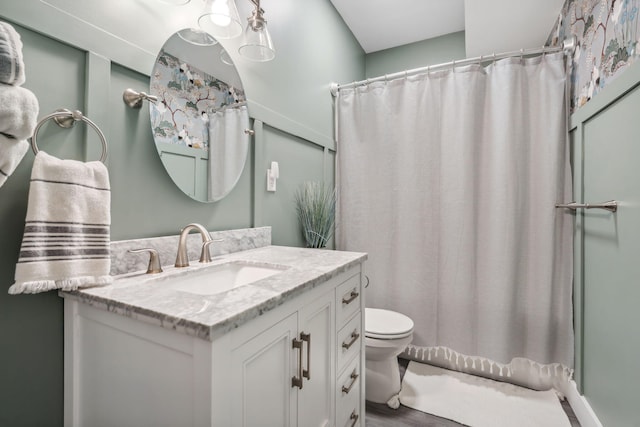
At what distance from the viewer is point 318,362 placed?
0.94m

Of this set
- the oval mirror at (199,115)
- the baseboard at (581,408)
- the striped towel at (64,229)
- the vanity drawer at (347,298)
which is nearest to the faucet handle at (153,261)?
the striped towel at (64,229)

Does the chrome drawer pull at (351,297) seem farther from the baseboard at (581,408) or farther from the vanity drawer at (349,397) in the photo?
the baseboard at (581,408)

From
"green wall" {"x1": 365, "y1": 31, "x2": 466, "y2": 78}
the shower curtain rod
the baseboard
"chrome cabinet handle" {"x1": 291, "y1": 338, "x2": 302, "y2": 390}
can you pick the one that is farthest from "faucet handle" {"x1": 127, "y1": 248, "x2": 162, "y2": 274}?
"green wall" {"x1": 365, "y1": 31, "x2": 466, "y2": 78}

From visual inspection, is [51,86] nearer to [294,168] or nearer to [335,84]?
[294,168]

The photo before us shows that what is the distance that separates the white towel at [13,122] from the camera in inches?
22.2

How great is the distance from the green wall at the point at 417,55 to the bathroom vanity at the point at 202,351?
7.74 ft

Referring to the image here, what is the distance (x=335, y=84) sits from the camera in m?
2.32

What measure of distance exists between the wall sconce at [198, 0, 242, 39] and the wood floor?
195 cm

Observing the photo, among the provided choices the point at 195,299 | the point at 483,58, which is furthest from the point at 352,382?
the point at 483,58

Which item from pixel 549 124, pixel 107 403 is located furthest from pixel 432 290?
pixel 107 403

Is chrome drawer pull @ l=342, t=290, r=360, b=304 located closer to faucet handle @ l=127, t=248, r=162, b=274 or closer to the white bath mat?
faucet handle @ l=127, t=248, r=162, b=274

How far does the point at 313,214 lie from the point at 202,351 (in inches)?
53.1

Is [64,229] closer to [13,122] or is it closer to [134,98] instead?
[13,122]

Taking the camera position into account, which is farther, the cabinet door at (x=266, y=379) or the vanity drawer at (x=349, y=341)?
the vanity drawer at (x=349, y=341)
